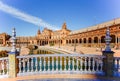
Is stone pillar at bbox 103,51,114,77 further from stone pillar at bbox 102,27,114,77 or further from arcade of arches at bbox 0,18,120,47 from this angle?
arcade of arches at bbox 0,18,120,47

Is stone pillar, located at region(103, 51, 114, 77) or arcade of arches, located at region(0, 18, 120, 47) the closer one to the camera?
stone pillar, located at region(103, 51, 114, 77)

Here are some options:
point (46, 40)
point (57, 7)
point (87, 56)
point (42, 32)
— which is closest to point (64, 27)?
point (46, 40)

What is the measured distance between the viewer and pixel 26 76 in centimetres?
600

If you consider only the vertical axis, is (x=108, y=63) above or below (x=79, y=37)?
below

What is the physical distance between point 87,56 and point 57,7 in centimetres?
1482

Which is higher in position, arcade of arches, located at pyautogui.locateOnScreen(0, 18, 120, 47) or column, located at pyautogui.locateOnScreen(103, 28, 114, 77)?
arcade of arches, located at pyautogui.locateOnScreen(0, 18, 120, 47)

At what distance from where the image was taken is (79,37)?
160ft

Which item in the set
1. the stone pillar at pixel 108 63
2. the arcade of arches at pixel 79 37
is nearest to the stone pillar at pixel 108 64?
the stone pillar at pixel 108 63

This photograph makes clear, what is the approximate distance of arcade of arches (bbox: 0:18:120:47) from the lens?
2974cm


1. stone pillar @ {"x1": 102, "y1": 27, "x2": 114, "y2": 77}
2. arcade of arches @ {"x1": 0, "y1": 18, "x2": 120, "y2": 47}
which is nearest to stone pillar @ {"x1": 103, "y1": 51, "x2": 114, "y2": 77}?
stone pillar @ {"x1": 102, "y1": 27, "x2": 114, "y2": 77}

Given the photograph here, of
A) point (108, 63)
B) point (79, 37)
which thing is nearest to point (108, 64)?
point (108, 63)

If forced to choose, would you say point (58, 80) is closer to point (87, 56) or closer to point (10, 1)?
point (87, 56)

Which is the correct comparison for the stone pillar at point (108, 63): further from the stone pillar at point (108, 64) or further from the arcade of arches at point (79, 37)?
the arcade of arches at point (79, 37)

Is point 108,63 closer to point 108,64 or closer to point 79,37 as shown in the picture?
point 108,64
